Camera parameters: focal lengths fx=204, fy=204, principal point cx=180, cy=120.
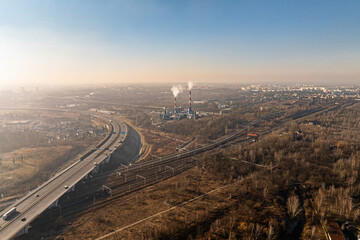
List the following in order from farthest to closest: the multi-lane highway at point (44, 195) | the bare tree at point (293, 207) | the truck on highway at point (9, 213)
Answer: the bare tree at point (293, 207) < the truck on highway at point (9, 213) < the multi-lane highway at point (44, 195)

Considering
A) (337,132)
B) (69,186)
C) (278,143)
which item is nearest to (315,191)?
(278,143)

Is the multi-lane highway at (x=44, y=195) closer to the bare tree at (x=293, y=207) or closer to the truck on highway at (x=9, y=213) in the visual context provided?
the truck on highway at (x=9, y=213)

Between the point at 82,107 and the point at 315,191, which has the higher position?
the point at 82,107

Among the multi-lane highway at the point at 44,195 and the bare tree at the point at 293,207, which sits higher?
the multi-lane highway at the point at 44,195

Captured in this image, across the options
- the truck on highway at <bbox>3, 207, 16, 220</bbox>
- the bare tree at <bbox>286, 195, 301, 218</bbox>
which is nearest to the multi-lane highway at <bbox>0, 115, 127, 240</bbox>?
the truck on highway at <bbox>3, 207, 16, 220</bbox>

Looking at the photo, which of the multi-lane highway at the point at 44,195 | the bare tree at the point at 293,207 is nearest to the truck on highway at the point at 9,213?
the multi-lane highway at the point at 44,195

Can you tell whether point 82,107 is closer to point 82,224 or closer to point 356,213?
point 82,224

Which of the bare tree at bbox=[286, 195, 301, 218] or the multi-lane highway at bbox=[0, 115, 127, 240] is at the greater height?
the multi-lane highway at bbox=[0, 115, 127, 240]

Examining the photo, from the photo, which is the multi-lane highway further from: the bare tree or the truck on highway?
the bare tree
